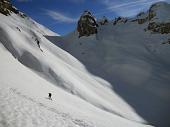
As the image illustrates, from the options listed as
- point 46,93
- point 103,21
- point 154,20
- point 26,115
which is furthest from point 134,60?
point 26,115

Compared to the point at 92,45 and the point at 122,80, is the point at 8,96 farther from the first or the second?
the point at 92,45

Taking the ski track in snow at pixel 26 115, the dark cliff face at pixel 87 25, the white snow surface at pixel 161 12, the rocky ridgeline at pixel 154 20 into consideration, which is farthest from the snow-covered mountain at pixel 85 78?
the white snow surface at pixel 161 12

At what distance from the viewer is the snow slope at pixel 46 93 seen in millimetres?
22548

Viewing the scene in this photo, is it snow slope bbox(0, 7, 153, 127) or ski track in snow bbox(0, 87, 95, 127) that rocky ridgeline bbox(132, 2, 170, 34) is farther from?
ski track in snow bbox(0, 87, 95, 127)

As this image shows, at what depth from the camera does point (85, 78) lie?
61.7 metres

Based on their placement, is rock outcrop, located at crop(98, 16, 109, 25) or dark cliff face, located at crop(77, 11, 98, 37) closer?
dark cliff face, located at crop(77, 11, 98, 37)

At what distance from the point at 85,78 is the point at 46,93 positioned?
84.0 ft

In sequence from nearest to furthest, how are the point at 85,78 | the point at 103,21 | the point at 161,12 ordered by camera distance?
the point at 85,78, the point at 161,12, the point at 103,21

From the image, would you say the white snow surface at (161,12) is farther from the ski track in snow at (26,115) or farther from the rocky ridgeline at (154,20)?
the ski track in snow at (26,115)

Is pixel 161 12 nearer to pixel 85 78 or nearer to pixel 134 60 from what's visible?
pixel 134 60

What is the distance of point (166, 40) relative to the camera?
311 ft

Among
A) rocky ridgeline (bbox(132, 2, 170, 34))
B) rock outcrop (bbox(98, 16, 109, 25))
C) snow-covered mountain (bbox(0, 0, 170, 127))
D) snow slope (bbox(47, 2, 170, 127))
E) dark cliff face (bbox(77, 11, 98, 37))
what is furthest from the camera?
rock outcrop (bbox(98, 16, 109, 25))

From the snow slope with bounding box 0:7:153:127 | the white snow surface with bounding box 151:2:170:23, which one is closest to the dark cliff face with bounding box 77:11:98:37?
the white snow surface with bounding box 151:2:170:23

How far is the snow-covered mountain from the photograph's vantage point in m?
25.8
